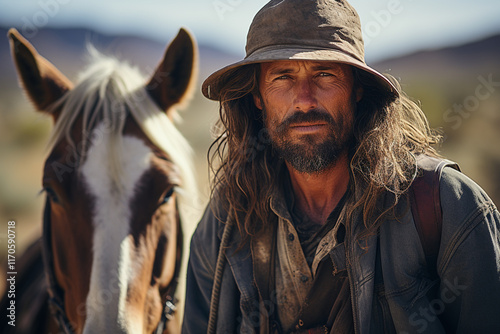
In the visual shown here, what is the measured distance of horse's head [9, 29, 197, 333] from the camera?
203 cm

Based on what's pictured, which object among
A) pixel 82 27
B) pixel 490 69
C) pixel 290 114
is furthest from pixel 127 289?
pixel 82 27

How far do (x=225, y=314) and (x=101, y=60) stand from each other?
6.81 ft

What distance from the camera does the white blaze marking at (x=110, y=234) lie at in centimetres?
194

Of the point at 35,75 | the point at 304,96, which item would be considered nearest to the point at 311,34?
the point at 304,96

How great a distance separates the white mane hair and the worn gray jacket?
1293mm

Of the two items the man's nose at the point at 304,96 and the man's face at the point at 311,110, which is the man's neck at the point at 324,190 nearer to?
the man's face at the point at 311,110

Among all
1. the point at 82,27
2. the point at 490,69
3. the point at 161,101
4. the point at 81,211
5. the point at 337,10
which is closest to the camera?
the point at 337,10

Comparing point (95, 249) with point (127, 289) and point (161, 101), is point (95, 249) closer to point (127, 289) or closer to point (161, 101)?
point (127, 289)

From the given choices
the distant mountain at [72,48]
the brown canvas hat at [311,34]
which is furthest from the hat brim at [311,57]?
the distant mountain at [72,48]

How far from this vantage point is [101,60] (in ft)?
9.68

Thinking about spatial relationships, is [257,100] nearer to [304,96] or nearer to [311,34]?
[304,96]

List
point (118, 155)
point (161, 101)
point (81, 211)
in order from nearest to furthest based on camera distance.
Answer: point (81, 211), point (118, 155), point (161, 101)

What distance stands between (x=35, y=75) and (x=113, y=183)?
102 centimetres

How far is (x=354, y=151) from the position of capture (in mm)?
2188
